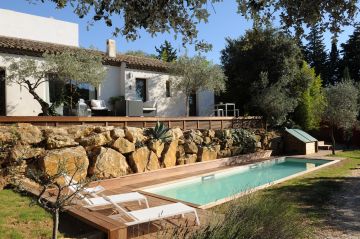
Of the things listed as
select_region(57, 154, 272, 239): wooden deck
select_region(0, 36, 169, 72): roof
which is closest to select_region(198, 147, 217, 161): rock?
select_region(57, 154, 272, 239): wooden deck

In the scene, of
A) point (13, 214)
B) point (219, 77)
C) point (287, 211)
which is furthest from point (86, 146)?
point (219, 77)

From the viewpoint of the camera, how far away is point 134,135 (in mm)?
12352

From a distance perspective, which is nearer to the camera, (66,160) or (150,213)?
(150,213)

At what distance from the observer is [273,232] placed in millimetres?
4324

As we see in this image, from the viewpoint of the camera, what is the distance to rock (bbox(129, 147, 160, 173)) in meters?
11.9

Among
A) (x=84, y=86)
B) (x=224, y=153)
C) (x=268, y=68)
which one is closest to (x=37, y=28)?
(x=84, y=86)

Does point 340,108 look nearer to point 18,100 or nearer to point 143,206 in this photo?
point 143,206

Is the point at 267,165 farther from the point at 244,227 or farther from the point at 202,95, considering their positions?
the point at 244,227

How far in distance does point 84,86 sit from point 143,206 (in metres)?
11.9

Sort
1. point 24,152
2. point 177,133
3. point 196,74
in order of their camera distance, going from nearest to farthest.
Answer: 1. point 24,152
2. point 177,133
3. point 196,74

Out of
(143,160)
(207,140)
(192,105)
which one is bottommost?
(143,160)

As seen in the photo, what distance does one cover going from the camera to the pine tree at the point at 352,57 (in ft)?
142

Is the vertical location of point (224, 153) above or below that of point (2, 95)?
below

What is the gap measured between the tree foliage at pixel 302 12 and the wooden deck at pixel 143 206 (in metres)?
2.52
